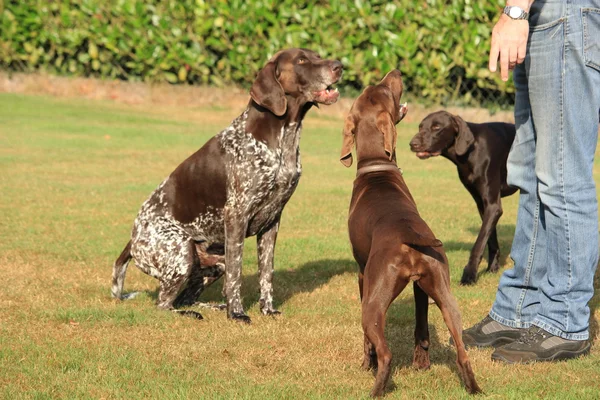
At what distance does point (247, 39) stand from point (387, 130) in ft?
42.0

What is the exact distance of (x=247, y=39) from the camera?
1759 cm

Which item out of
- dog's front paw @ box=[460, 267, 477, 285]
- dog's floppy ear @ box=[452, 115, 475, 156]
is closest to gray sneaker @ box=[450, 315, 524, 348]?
dog's front paw @ box=[460, 267, 477, 285]

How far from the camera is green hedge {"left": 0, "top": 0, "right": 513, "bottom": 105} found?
16.0m

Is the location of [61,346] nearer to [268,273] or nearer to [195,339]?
[195,339]

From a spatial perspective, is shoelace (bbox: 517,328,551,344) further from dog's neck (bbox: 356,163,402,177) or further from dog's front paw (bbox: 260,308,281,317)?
dog's front paw (bbox: 260,308,281,317)

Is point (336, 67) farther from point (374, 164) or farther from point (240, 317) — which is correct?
point (240, 317)

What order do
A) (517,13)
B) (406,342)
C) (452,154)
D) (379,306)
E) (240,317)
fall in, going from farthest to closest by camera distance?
1. (452,154)
2. (240,317)
3. (406,342)
4. (517,13)
5. (379,306)

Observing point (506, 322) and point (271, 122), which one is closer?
point (506, 322)

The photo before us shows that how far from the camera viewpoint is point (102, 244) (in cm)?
881

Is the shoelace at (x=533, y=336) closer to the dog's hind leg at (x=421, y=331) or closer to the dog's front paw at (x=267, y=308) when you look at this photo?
the dog's hind leg at (x=421, y=331)

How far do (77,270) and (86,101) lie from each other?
39.7 ft

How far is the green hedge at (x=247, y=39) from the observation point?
16.0 meters

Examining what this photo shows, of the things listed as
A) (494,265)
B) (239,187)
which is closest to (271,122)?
(239,187)

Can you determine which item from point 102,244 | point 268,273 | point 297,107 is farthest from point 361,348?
point 102,244
